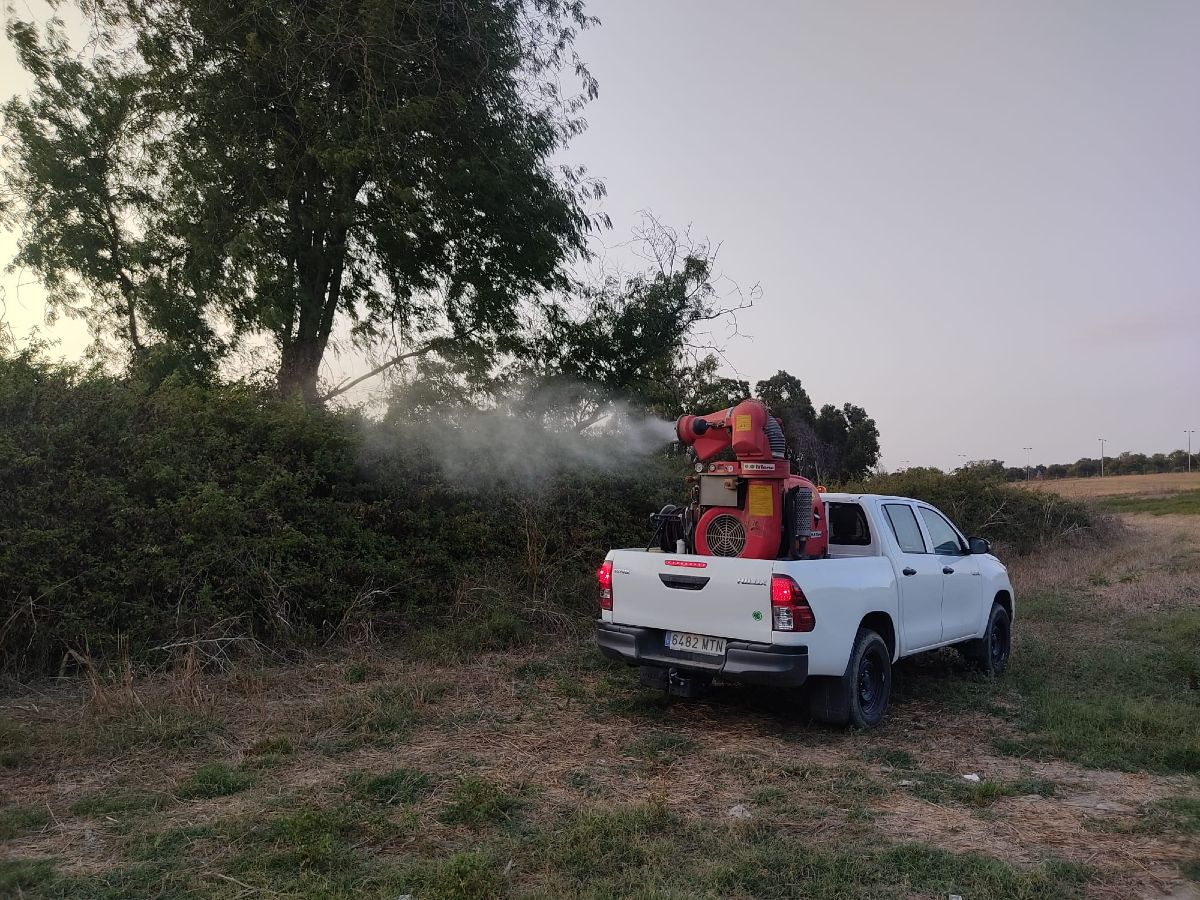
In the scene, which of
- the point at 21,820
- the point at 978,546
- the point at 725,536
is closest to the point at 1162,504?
the point at 978,546

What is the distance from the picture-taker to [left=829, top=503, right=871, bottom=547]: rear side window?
7.23 meters

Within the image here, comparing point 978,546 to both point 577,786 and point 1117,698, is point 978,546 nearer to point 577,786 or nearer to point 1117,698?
point 1117,698

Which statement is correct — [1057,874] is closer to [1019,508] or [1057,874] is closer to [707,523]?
[707,523]

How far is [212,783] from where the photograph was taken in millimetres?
4867

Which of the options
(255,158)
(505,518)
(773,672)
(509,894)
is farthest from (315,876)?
(255,158)

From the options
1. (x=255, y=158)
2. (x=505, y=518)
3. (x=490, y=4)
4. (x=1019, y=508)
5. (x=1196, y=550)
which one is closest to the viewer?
(x=505, y=518)

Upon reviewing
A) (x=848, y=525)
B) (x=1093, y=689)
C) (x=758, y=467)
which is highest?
(x=758, y=467)

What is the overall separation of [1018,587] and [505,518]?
892 cm

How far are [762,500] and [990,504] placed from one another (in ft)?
52.3

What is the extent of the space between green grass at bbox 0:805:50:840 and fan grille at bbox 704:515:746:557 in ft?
15.1

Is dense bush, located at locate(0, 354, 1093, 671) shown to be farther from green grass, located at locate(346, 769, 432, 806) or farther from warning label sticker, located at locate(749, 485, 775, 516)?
warning label sticker, located at locate(749, 485, 775, 516)

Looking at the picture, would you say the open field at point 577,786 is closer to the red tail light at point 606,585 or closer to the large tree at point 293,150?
the red tail light at point 606,585

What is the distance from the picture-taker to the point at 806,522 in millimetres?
6664

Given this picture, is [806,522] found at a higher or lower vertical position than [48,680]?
higher
